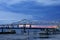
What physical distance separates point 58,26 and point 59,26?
0.76 meters

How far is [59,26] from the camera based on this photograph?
98.5 metres

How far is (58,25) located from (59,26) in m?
0.71

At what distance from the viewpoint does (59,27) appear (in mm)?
96375

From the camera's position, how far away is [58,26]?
98000 millimetres

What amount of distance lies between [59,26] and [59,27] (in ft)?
7.18

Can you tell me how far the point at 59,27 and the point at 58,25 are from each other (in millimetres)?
2490

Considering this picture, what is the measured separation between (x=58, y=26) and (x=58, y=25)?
0.84 meters

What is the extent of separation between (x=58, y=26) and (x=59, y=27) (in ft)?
5.58

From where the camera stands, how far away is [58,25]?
98688 mm
